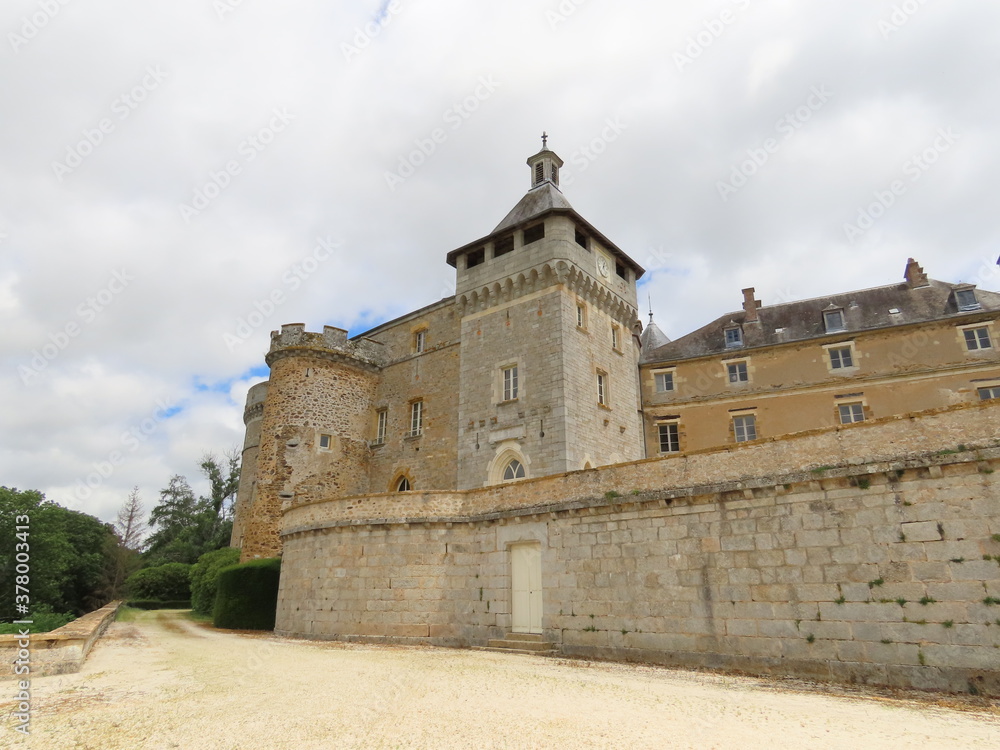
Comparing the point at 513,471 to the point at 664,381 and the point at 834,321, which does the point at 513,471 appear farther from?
the point at 834,321

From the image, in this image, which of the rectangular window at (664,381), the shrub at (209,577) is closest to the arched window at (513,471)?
the rectangular window at (664,381)

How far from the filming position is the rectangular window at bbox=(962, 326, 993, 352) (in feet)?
60.1

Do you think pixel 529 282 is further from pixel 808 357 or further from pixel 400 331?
pixel 808 357

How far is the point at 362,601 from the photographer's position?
13.8 metres

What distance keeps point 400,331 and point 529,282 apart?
682 cm

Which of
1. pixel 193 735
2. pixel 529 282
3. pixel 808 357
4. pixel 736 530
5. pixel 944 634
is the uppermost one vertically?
pixel 529 282

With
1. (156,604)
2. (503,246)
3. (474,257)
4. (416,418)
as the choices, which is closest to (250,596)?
(416,418)

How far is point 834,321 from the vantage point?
67.4 feet

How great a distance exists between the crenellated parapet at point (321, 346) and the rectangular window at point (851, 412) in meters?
15.9

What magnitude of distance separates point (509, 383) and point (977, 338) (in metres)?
14.1

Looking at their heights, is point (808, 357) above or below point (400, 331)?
below

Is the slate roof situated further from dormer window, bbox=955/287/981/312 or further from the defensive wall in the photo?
the defensive wall

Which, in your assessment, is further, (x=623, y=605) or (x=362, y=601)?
(x=362, y=601)

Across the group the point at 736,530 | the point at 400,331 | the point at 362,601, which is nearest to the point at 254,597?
the point at 362,601
